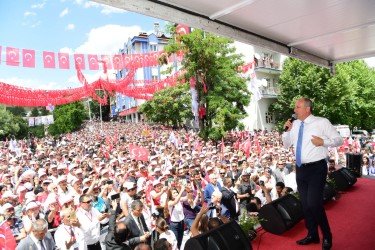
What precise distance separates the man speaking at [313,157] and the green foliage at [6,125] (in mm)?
60138

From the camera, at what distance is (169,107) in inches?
1603

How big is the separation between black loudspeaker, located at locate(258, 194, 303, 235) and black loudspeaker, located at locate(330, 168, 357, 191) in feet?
7.39

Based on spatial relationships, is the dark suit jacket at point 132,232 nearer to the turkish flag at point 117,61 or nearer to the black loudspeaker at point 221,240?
the black loudspeaker at point 221,240

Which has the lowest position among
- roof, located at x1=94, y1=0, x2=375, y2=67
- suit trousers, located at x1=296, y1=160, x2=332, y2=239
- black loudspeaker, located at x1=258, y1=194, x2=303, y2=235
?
black loudspeaker, located at x1=258, y1=194, x2=303, y2=235

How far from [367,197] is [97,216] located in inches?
200

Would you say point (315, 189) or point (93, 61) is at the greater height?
point (93, 61)

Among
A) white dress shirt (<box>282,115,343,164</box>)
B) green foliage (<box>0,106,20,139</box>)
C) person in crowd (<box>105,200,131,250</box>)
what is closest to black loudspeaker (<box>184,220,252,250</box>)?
white dress shirt (<box>282,115,343,164</box>)

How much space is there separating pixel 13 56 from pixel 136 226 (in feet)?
31.5

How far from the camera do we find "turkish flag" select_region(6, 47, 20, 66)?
11532 millimetres

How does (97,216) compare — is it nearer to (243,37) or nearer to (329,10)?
(243,37)

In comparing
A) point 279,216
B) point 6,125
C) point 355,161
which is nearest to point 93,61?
point 355,161

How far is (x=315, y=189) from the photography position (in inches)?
139

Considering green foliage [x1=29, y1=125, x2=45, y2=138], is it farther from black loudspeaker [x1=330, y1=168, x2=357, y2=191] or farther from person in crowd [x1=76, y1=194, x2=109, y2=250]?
black loudspeaker [x1=330, y1=168, x2=357, y2=191]

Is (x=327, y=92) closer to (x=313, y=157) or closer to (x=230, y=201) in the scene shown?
(x=230, y=201)
